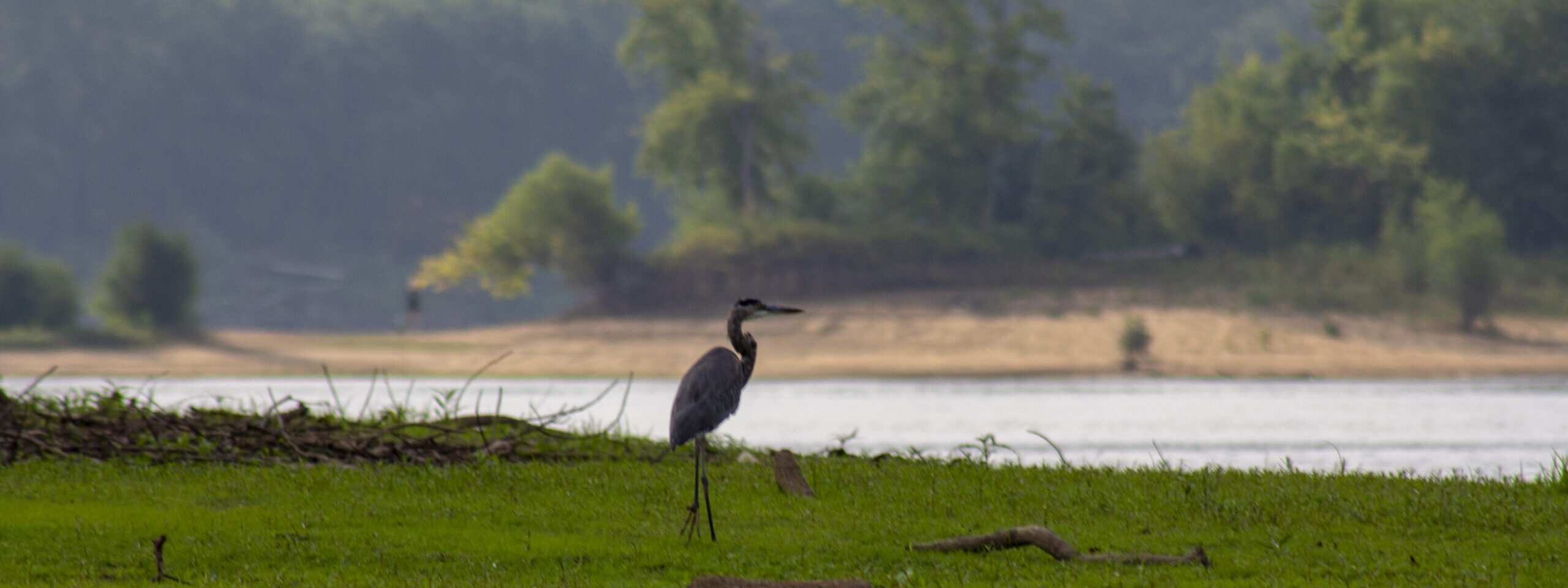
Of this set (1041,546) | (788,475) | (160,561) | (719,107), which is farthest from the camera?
(719,107)

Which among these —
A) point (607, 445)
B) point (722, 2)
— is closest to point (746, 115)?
point (722, 2)

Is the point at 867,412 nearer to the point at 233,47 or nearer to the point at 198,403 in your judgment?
the point at 198,403

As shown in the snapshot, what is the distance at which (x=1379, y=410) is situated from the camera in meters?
40.8

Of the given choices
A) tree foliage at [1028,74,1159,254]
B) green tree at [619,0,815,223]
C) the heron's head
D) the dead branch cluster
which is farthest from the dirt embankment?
the heron's head

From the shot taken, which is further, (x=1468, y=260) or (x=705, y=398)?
(x=1468, y=260)

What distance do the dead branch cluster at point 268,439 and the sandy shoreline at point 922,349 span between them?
116 feet

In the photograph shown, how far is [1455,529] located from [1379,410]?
103 ft

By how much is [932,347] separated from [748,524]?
1823 inches

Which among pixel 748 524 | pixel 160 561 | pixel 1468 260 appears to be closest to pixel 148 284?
pixel 1468 260

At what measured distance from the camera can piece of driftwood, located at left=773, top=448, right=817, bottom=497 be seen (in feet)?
44.9

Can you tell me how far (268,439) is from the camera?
17.1 metres

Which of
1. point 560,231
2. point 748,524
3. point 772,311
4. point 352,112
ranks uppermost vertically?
point 352,112

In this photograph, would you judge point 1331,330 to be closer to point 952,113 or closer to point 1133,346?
point 1133,346

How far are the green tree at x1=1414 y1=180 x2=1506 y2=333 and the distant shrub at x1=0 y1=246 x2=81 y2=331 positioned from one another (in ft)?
186
